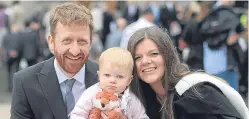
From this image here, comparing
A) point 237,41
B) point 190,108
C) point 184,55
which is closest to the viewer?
point 190,108

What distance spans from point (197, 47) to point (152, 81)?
188 inches

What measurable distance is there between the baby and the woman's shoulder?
0.29 meters

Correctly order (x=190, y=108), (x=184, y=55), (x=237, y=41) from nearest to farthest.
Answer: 1. (x=190, y=108)
2. (x=237, y=41)
3. (x=184, y=55)

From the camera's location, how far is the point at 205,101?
2791 mm

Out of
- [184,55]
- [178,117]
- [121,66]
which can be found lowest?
[184,55]

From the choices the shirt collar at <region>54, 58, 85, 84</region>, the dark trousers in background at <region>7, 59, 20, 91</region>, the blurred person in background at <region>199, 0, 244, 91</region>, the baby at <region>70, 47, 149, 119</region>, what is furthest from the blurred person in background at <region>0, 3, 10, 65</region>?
the baby at <region>70, 47, 149, 119</region>

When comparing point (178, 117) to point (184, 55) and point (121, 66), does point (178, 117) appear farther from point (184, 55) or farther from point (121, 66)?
point (184, 55)

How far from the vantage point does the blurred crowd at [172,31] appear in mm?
7371

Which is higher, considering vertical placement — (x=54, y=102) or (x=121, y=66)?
(x=121, y=66)

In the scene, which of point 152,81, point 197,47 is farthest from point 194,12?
point 152,81

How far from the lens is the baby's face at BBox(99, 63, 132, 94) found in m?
2.84

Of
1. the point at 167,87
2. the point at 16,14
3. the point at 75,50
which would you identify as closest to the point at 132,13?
the point at 16,14

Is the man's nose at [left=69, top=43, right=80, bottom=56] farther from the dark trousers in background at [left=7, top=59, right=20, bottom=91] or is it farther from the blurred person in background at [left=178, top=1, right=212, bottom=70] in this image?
the dark trousers in background at [left=7, top=59, right=20, bottom=91]

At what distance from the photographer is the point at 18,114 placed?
9.77ft
